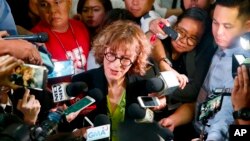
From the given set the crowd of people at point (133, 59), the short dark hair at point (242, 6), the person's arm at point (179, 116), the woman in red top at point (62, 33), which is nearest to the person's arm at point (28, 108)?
the crowd of people at point (133, 59)

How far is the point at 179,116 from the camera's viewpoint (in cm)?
214

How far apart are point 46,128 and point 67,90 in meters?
0.23

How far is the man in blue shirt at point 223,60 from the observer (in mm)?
1945

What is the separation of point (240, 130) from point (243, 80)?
0.22m

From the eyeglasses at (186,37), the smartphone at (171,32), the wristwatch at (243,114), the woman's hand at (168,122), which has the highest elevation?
the smartphone at (171,32)

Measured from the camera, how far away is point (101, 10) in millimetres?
2270

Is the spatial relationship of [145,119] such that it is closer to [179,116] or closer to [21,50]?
[179,116]

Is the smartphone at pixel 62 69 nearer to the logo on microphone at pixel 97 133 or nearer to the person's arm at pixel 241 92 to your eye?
the logo on microphone at pixel 97 133

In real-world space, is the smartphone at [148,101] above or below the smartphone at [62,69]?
below

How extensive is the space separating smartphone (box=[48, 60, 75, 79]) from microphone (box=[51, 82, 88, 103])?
0.16 meters

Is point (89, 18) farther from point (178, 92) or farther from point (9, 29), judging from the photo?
point (178, 92)

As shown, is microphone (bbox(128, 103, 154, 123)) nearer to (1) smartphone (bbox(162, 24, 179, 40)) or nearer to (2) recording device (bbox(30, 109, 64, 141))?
(2) recording device (bbox(30, 109, 64, 141))

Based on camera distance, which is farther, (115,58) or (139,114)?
(115,58)

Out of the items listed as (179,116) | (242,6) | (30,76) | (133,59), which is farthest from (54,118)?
(242,6)
